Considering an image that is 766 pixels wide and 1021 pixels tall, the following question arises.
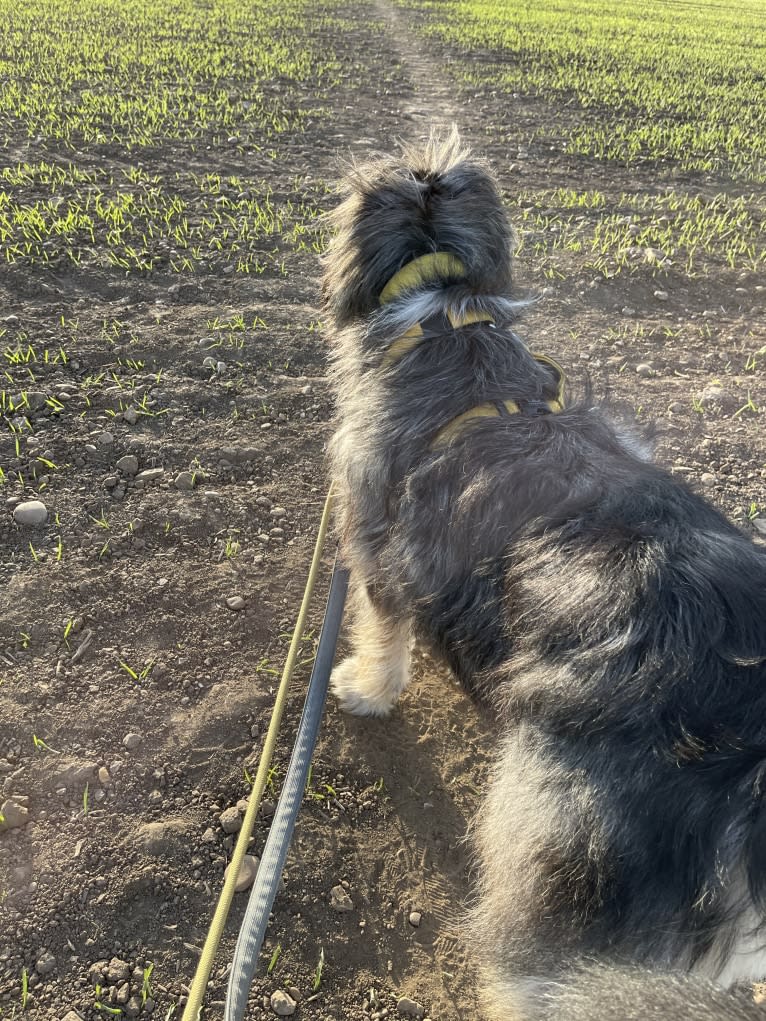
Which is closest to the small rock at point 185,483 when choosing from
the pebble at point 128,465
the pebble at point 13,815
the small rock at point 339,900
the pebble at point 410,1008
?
the pebble at point 128,465

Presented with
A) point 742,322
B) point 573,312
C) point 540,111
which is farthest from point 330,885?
point 540,111

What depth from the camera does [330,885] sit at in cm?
222

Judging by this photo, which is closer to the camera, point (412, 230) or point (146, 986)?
point (146, 986)

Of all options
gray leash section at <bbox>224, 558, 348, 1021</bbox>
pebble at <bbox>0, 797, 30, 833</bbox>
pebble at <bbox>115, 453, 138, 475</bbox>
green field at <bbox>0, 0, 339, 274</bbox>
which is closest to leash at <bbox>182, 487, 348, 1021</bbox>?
gray leash section at <bbox>224, 558, 348, 1021</bbox>

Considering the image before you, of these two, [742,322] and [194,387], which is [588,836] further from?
[742,322]

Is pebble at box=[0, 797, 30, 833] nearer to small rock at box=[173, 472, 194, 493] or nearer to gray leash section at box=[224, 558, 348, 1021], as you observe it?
gray leash section at box=[224, 558, 348, 1021]

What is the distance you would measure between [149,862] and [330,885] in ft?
1.96

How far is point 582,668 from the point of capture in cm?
145

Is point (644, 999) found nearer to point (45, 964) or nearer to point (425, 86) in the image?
point (45, 964)

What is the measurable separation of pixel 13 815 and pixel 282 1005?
1065mm

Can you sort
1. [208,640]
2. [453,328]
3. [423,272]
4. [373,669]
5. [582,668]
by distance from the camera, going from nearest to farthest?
[582,668] → [453,328] → [423,272] → [373,669] → [208,640]

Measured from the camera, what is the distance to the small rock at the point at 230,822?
229 cm

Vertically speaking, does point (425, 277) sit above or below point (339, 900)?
above

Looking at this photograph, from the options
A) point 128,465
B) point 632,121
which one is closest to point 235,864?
point 128,465
